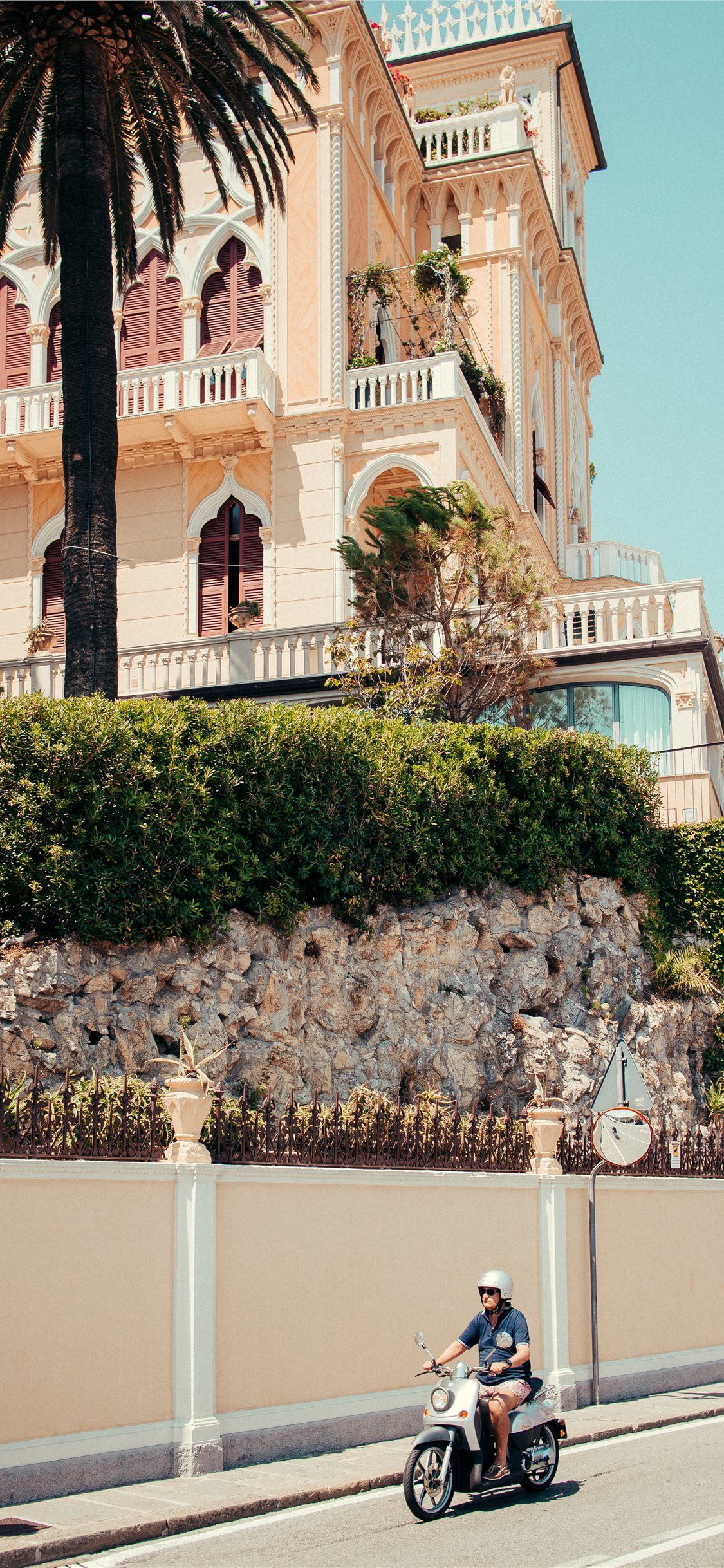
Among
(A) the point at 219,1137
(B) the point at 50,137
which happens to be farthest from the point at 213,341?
(A) the point at 219,1137

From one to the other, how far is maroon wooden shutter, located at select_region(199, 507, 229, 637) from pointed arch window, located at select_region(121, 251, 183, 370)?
133 inches

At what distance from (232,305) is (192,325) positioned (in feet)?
2.59

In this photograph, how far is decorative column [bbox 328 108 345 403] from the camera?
2628 cm

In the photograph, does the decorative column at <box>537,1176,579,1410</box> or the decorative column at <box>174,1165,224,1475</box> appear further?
the decorative column at <box>537,1176,579,1410</box>

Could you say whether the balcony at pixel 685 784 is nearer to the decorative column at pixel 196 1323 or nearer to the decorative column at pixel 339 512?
the decorative column at pixel 339 512

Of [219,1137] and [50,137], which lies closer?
[219,1137]

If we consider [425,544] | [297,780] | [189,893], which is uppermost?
[425,544]

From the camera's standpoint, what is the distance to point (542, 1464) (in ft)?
32.2

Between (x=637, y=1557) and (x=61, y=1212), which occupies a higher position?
(x=61, y=1212)

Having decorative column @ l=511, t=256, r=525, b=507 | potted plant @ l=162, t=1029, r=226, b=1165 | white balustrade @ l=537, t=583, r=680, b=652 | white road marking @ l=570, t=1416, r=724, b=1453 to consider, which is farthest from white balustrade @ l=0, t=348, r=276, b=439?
white road marking @ l=570, t=1416, r=724, b=1453

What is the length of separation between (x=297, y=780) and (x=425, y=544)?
506 centimetres

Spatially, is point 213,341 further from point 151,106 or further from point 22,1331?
point 22,1331

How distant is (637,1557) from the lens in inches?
305

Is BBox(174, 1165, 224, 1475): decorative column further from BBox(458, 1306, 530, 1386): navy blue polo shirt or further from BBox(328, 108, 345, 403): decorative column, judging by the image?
BBox(328, 108, 345, 403): decorative column
